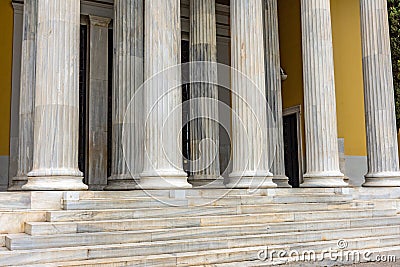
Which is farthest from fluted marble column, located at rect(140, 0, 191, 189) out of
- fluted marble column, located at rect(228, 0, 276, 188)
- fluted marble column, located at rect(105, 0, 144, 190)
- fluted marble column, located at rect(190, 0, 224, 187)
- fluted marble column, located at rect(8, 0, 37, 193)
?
fluted marble column, located at rect(190, 0, 224, 187)

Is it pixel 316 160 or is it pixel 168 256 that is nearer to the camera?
pixel 168 256

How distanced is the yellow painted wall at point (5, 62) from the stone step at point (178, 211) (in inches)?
346

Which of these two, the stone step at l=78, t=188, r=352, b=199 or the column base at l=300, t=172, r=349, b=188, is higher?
the column base at l=300, t=172, r=349, b=188

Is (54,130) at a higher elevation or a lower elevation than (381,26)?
lower

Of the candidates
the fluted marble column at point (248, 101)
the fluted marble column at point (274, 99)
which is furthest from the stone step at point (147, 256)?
the fluted marble column at point (274, 99)

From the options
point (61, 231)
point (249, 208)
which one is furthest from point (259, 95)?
point (61, 231)

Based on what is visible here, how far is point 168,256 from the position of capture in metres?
9.69

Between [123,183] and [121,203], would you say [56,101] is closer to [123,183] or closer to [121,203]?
[121,203]

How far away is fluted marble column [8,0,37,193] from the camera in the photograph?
51.0 ft

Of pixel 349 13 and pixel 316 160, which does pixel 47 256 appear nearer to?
pixel 316 160

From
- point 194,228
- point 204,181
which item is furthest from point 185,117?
point 194,228

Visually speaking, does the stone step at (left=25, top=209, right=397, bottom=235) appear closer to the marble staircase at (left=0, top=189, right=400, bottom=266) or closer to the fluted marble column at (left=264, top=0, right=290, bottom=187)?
the marble staircase at (left=0, top=189, right=400, bottom=266)

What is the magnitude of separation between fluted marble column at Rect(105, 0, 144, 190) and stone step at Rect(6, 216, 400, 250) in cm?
518

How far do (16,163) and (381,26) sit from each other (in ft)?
48.2
